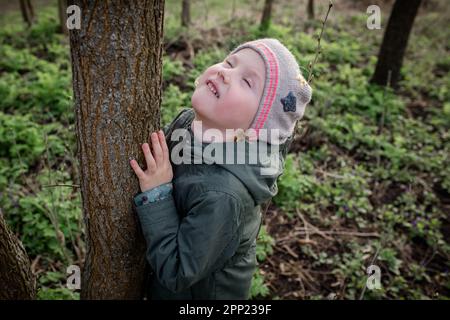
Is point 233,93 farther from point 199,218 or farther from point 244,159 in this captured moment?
point 199,218

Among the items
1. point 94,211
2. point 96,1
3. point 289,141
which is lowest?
point 94,211

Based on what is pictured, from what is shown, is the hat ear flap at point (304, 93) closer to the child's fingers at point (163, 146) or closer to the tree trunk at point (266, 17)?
the child's fingers at point (163, 146)

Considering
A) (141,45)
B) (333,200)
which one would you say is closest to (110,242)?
(141,45)

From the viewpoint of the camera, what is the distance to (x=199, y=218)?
1.51 metres

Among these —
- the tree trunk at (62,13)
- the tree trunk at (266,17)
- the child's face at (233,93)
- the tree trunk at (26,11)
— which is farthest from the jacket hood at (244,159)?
the tree trunk at (26,11)

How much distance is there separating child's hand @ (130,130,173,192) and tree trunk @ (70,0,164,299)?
0.04m

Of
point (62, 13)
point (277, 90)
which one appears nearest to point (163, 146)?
point (277, 90)

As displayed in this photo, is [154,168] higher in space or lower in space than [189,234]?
higher

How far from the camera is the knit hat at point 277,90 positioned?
1.53 metres

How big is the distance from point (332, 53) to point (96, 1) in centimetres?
615

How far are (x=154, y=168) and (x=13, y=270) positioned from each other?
34.9 inches

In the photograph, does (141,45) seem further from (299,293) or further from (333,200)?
(333,200)
